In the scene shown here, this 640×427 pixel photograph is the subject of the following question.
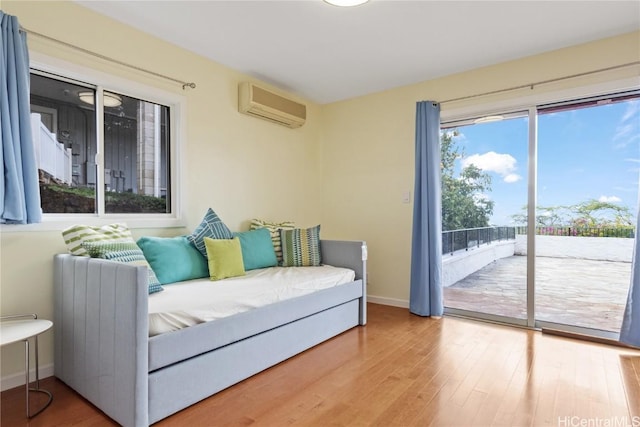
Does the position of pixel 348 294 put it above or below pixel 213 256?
below

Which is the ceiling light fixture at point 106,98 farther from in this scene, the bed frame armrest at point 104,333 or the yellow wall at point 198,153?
the bed frame armrest at point 104,333

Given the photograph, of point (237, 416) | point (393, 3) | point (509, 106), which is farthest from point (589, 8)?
point (237, 416)

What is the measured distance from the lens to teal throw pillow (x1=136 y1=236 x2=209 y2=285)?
93.6 inches

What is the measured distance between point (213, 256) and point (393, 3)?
7.03 ft

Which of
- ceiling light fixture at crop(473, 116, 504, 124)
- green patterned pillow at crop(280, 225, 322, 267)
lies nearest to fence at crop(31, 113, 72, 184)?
green patterned pillow at crop(280, 225, 322, 267)

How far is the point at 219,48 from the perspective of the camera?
2939mm

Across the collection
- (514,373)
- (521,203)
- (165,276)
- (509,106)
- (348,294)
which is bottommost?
(514,373)

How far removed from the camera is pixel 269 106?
3.54 metres

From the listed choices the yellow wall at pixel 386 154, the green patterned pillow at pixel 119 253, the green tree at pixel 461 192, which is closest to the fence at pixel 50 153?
the green patterned pillow at pixel 119 253

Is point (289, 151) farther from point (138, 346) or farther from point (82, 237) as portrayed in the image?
point (138, 346)

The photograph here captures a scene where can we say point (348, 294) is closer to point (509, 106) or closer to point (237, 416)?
point (237, 416)

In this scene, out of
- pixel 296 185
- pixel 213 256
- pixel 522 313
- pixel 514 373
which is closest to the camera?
pixel 514 373

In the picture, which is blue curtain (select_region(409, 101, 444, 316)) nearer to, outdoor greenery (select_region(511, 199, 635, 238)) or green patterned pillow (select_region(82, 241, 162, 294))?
outdoor greenery (select_region(511, 199, 635, 238))

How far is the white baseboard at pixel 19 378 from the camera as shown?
6.57 ft
